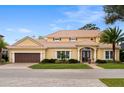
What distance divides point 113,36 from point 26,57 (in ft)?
43.1

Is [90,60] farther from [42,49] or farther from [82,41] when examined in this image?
[42,49]

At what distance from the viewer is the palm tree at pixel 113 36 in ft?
158

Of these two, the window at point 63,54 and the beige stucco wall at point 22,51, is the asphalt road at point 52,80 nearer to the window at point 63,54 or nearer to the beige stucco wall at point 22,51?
the window at point 63,54

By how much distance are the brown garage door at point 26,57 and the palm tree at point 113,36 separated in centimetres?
993

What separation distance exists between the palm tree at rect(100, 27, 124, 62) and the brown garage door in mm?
9925

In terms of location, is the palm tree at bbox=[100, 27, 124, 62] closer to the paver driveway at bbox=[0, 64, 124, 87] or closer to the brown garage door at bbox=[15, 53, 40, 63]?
the brown garage door at bbox=[15, 53, 40, 63]

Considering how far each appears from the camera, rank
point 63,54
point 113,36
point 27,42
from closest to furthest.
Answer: point 113,36 → point 63,54 → point 27,42

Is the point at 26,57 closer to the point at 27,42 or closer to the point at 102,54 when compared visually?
the point at 27,42

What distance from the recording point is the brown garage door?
51.2m

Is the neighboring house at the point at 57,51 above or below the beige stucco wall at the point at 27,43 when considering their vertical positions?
below

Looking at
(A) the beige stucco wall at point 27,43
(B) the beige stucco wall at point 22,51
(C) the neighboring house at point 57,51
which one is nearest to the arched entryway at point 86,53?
(C) the neighboring house at point 57,51

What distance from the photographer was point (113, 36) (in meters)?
48.3

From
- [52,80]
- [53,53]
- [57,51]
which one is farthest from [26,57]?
[52,80]
